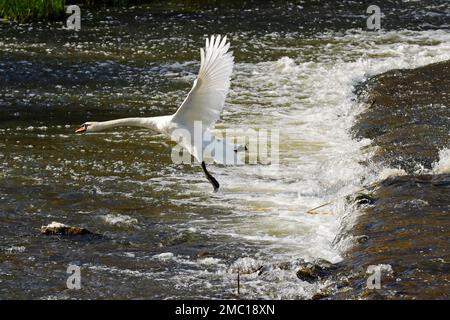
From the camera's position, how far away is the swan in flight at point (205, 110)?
30.7 feet

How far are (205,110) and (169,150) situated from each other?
12.1 feet

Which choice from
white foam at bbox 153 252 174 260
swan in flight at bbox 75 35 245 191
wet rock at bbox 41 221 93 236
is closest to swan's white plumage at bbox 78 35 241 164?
swan in flight at bbox 75 35 245 191

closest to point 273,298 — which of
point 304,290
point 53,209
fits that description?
point 304,290

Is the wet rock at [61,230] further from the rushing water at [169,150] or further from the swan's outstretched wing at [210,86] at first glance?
the swan's outstretched wing at [210,86]

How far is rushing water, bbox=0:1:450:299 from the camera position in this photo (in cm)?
902

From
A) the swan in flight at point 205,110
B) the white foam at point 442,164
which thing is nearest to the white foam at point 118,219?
the swan in flight at point 205,110

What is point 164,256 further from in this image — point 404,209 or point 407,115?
point 407,115

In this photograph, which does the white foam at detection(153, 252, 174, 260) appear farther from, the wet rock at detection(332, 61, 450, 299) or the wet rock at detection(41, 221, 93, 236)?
the wet rock at detection(332, 61, 450, 299)

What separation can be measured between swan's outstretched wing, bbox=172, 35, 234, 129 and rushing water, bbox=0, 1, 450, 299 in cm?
117

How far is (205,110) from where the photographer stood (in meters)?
9.88

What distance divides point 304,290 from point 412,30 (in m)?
15.2

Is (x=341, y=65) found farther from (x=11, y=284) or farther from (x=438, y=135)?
(x=11, y=284)

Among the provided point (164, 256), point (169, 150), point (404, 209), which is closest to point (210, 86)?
point (164, 256)

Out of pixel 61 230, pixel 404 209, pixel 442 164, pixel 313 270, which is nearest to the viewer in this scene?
pixel 313 270
